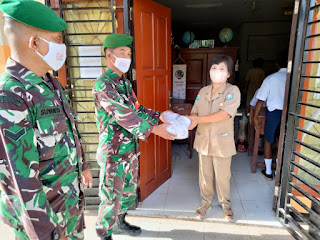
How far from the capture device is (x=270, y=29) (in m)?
8.04

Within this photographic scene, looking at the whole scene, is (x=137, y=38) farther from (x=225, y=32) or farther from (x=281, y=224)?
(x=225, y=32)

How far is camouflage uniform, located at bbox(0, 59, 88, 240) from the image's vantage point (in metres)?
0.91

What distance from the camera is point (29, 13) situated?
954 millimetres

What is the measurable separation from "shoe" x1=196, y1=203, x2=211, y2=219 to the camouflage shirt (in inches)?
37.8

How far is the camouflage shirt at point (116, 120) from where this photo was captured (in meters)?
1.67

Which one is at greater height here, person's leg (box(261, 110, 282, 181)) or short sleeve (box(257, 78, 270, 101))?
short sleeve (box(257, 78, 270, 101))

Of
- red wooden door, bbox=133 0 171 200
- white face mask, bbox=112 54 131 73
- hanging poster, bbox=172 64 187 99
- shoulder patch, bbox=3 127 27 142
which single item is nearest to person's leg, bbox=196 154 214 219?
red wooden door, bbox=133 0 171 200

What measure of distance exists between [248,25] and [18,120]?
352 inches

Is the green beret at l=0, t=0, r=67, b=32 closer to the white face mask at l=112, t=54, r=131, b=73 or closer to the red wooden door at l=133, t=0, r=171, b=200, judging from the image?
the white face mask at l=112, t=54, r=131, b=73

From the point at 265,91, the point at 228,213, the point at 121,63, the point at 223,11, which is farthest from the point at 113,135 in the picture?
the point at 223,11

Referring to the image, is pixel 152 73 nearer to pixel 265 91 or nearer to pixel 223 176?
pixel 223 176

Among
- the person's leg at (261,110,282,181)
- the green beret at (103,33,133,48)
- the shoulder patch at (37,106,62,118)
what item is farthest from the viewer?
the person's leg at (261,110,282,181)

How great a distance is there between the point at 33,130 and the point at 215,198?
7.50 feet

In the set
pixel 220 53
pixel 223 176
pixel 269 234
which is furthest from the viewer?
pixel 220 53
